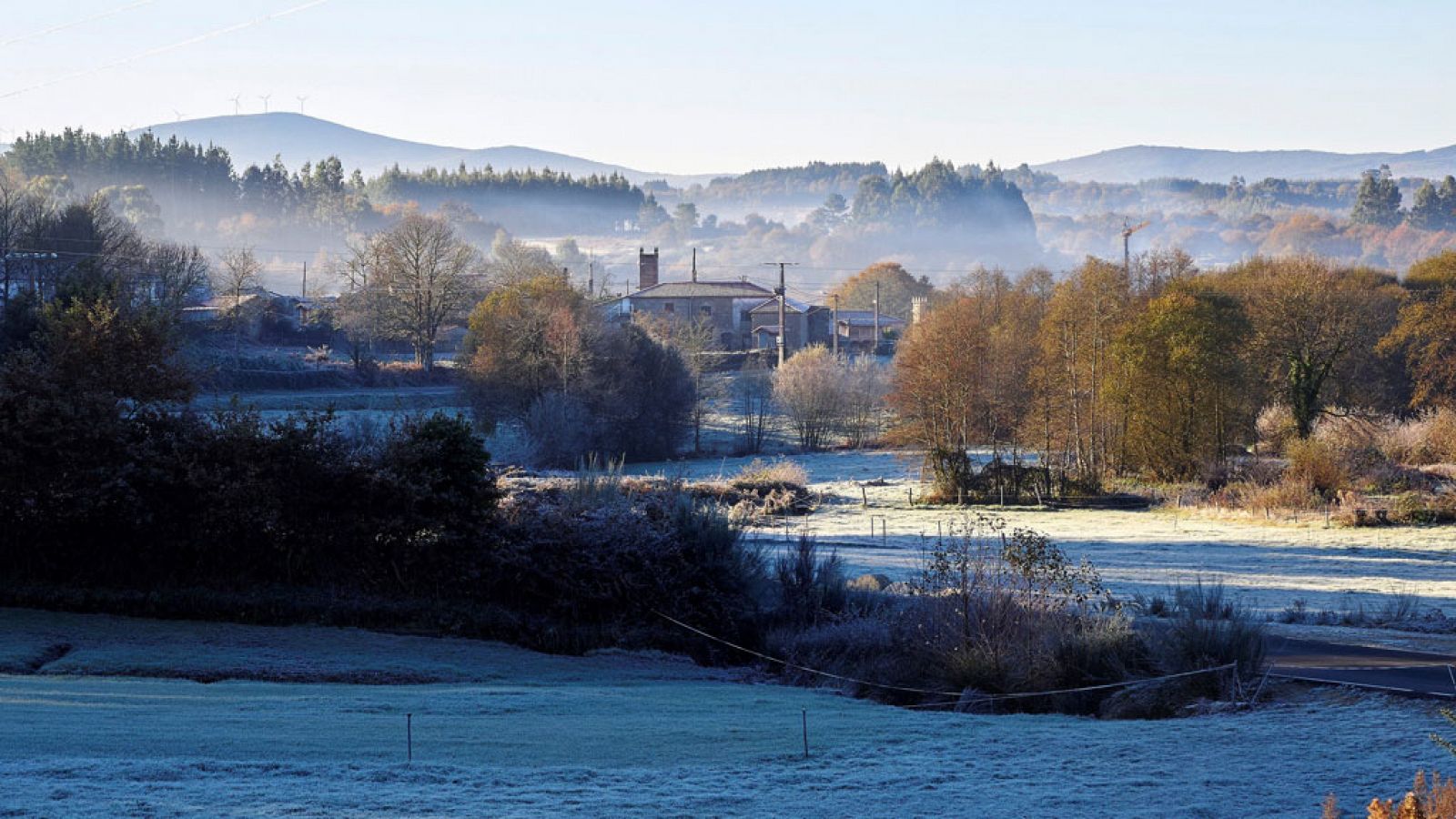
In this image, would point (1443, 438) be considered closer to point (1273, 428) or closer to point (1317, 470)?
point (1273, 428)

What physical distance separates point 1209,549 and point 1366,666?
24.0 metres

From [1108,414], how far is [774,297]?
193 ft

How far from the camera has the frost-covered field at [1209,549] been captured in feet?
94.7

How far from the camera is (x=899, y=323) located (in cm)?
12562

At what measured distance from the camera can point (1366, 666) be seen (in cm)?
1485

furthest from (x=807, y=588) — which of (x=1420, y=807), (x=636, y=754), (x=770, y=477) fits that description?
(x=770, y=477)

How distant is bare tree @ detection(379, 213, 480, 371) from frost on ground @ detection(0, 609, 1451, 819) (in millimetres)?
73343

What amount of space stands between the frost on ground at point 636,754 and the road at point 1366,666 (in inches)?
34.4

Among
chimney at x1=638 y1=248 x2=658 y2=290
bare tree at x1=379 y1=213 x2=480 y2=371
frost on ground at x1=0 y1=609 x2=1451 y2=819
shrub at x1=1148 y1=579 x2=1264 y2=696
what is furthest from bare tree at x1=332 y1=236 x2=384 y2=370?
shrub at x1=1148 y1=579 x2=1264 y2=696

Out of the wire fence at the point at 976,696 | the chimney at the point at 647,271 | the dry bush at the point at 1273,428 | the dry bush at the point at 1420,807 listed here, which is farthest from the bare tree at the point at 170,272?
the dry bush at the point at 1420,807

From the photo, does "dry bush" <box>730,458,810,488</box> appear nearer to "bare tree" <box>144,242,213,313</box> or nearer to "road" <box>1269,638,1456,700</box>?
"road" <box>1269,638,1456,700</box>

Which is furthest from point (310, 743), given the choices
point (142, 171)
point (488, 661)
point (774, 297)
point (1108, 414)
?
point (142, 171)

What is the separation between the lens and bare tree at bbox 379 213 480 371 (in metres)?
87.1

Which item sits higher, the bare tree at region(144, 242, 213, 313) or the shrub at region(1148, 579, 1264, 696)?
the bare tree at region(144, 242, 213, 313)
